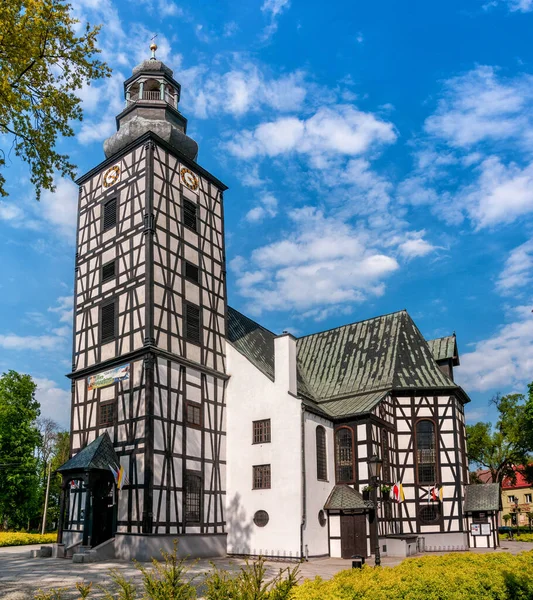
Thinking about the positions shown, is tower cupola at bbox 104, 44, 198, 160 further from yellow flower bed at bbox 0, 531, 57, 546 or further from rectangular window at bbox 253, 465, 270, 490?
yellow flower bed at bbox 0, 531, 57, 546

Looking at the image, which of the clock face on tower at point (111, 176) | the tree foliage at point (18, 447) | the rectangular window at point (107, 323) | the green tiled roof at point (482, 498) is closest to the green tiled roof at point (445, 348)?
the green tiled roof at point (482, 498)

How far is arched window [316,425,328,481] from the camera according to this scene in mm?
29928

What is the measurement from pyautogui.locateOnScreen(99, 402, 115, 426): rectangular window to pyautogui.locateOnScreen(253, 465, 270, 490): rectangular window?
7108 mm

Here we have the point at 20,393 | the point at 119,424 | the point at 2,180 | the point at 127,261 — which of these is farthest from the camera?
the point at 20,393

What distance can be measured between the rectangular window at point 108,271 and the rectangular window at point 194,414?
742cm

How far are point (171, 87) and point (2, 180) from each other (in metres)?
22.2

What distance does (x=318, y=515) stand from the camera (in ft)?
94.3

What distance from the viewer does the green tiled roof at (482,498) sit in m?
32.6

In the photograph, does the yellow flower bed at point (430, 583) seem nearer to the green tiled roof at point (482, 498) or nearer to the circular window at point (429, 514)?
the circular window at point (429, 514)

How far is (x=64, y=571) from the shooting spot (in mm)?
20359

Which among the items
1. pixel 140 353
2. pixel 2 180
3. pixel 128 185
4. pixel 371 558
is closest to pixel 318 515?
pixel 371 558

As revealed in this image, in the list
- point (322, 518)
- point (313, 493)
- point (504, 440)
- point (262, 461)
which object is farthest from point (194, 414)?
point (504, 440)

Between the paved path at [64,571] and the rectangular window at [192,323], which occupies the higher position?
the rectangular window at [192,323]

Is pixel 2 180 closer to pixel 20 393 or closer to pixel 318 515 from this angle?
pixel 318 515
